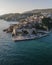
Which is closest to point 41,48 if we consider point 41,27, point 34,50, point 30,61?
point 34,50

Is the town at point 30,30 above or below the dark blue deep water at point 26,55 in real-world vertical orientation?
above

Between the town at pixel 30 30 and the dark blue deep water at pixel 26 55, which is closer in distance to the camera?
the dark blue deep water at pixel 26 55

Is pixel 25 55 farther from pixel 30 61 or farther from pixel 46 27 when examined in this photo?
pixel 46 27

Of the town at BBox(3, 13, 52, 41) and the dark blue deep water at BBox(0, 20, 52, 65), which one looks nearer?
the dark blue deep water at BBox(0, 20, 52, 65)

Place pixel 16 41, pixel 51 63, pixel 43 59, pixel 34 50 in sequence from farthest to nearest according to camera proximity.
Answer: pixel 16 41
pixel 34 50
pixel 43 59
pixel 51 63

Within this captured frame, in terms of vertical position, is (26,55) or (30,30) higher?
(30,30)

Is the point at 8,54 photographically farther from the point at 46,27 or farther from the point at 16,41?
the point at 46,27

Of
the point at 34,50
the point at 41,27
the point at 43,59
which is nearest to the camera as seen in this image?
the point at 43,59

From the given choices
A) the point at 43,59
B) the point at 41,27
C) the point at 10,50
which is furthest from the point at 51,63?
the point at 41,27

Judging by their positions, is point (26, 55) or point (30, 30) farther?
point (30, 30)

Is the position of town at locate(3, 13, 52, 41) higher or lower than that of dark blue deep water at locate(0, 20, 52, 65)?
higher

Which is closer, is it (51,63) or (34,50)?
(51,63)
